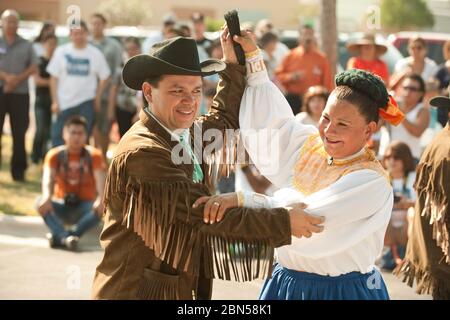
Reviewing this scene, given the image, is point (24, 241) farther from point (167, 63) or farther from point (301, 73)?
point (167, 63)

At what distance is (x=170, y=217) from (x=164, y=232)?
0.07 metres

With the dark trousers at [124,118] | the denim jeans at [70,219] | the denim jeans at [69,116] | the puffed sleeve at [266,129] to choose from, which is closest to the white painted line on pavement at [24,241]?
the denim jeans at [70,219]

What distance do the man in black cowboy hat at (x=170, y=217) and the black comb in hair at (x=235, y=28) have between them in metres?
0.18

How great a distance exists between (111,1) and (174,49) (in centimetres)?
3572

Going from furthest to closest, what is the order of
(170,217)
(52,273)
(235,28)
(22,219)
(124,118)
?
(124,118)
(22,219)
(52,273)
(235,28)
(170,217)

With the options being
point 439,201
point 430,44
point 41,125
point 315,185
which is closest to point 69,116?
point 41,125

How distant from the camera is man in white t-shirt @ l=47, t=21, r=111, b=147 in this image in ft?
38.3

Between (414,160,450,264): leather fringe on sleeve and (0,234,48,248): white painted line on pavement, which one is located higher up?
(414,160,450,264): leather fringe on sleeve

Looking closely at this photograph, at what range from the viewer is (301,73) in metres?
11.6

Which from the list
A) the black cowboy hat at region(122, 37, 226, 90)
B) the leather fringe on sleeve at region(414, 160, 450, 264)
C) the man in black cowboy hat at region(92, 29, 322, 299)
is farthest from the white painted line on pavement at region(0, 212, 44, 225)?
the black cowboy hat at region(122, 37, 226, 90)

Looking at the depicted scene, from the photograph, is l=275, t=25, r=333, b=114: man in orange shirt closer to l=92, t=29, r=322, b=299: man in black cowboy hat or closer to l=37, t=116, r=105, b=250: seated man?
l=37, t=116, r=105, b=250: seated man

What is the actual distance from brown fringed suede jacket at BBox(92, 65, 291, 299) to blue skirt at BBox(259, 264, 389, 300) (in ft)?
1.44

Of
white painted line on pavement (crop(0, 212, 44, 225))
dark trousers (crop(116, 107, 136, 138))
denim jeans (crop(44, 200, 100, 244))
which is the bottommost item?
white painted line on pavement (crop(0, 212, 44, 225))
